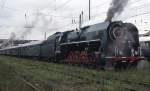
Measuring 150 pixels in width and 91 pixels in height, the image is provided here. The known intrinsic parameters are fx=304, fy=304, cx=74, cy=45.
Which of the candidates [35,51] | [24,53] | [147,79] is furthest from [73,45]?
[24,53]

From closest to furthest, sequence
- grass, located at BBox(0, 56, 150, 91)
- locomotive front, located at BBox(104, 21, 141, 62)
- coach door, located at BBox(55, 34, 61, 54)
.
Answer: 1. grass, located at BBox(0, 56, 150, 91)
2. locomotive front, located at BBox(104, 21, 141, 62)
3. coach door, located at BBox(55, 34, 61, 54)

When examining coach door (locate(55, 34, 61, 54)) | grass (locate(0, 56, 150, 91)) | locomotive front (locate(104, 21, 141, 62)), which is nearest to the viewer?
grass (locate(0, 56, 150, 91))

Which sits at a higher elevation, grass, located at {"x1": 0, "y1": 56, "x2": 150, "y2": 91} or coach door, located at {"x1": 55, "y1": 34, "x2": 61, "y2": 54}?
coach door, located at {"x1": 55, "y1": 34, "x2": 61, "y2": 54}

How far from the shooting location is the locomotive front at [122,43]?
2014 cm

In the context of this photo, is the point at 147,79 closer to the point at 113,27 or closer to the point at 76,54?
the point at 113,27

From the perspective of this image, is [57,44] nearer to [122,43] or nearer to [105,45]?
[105,45]

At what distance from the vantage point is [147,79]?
15.3 m

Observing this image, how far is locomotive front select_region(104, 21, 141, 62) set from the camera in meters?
20.1

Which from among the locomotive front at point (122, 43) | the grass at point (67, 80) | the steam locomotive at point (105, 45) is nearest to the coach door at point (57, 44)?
the steam locomotive at point (105, 45)

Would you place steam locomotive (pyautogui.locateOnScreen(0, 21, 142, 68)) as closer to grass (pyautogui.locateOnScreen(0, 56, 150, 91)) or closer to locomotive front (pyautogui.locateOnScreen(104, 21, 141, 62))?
locomotive front (pyautogui.locateOnScreen(104, 21, 141, 62))

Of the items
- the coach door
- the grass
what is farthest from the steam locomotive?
the grass

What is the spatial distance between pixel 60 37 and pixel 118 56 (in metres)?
10.5

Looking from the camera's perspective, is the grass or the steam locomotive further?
the steam locomotive

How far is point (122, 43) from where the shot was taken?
68.1 feet
